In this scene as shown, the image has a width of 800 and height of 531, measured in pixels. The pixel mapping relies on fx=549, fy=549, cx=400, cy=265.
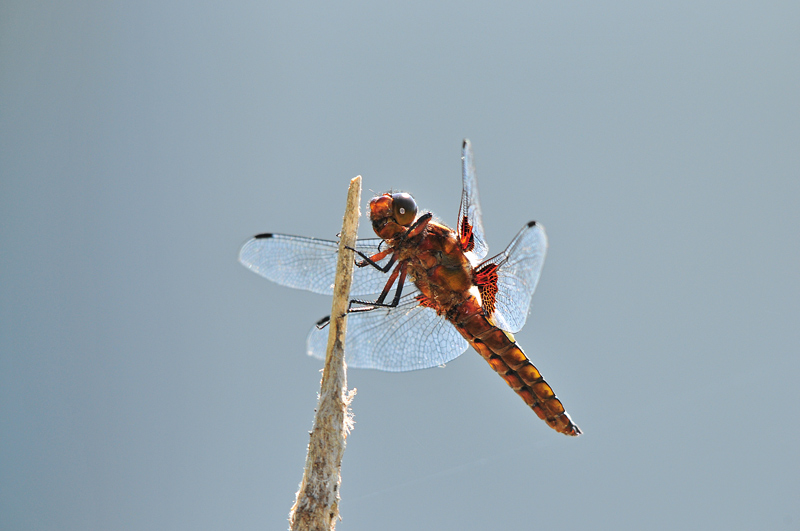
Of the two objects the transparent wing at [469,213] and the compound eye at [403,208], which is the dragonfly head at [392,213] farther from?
the transparent wing at [469,213]

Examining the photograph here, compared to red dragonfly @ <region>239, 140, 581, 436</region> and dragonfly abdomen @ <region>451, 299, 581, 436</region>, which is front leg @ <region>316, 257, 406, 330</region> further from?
dragonfly abdomen @ <region>451, 299, 581, 436</region>

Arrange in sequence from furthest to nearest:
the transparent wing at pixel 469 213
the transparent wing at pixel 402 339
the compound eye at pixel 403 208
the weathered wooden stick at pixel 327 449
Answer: the transparent wing at pixel 402 339 → the transparent wing at pixel 469 213 → the compound eye at pixel 403 208 → the weathered wooden stick at pixel 327 449

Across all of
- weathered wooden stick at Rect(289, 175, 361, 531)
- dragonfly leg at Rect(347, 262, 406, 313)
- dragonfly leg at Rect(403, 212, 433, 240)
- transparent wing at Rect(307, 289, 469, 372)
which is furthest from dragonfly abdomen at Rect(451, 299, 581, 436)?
weathered wooden stick at Rect(289, 175, 361, 531)

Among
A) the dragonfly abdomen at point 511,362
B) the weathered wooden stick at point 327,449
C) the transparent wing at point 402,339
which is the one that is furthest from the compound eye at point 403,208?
the weathered wooden stick at point 327,449

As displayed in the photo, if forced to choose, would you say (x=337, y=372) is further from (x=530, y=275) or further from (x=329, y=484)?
(x=530, y=275)

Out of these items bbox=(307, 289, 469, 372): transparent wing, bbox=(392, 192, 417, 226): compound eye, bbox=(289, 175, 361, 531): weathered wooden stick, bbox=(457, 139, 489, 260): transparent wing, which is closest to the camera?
bbox=(289, 175, 361, 531): weathered wooden stick

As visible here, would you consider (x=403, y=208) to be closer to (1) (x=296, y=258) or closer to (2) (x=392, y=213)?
(2) (x=392, y=213)
